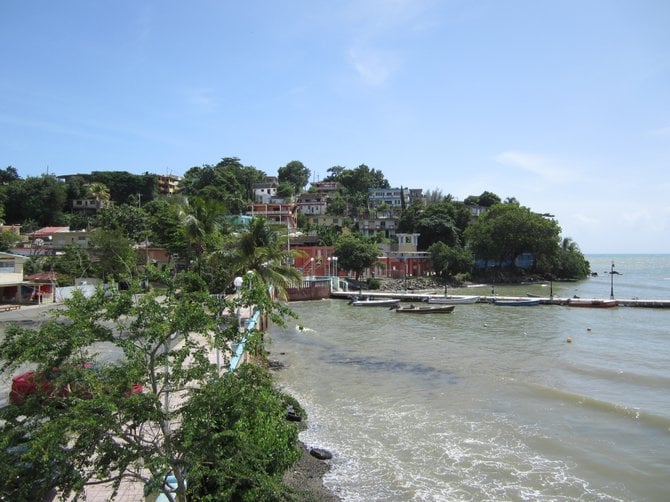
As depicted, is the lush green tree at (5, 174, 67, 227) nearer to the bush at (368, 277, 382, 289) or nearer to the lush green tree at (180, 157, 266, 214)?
the lush green tree at (180, 157, 266, 214)

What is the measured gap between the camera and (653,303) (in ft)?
166

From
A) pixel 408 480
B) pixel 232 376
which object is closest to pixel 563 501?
pixel 408 480

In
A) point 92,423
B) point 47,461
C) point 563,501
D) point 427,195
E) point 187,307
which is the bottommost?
point 563,501

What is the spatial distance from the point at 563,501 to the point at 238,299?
9965 mm

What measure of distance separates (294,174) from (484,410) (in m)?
113

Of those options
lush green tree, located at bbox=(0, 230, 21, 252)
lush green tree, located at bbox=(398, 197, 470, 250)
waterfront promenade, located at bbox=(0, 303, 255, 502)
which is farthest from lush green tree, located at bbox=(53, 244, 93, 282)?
lush green tree, located at bbox=(398, 197, 470, 250)

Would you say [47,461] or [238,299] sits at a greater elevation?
[238,299]

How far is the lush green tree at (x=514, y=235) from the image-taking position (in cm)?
8000

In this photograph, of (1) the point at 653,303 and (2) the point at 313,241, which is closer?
(1) the point at 653,303

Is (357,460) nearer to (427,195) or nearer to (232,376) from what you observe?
(232,376)

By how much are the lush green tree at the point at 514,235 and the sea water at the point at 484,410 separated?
4589 cm

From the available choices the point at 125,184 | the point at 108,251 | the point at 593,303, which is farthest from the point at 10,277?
the point at 125,184

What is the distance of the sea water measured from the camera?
12.6 m

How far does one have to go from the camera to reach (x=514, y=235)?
264 feet
